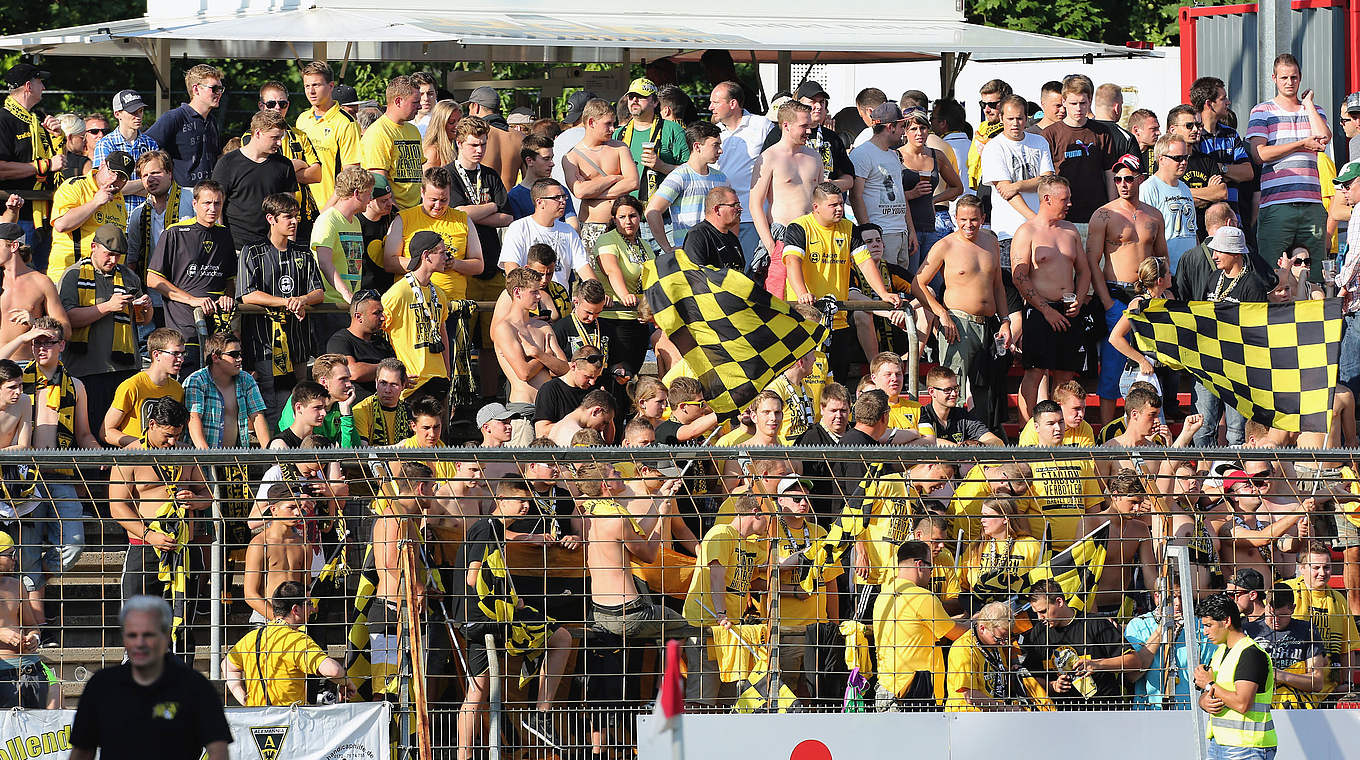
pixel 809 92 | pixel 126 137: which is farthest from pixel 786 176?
pixel 126 137

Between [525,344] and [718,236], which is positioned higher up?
[718,236]

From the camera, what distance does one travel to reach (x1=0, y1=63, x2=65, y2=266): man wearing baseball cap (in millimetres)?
14672

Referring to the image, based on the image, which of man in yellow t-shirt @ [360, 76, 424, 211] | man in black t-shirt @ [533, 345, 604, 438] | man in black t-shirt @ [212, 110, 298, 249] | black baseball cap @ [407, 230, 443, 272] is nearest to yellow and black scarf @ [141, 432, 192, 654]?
man in black t-shirt @ [533, 345, 604, 438]

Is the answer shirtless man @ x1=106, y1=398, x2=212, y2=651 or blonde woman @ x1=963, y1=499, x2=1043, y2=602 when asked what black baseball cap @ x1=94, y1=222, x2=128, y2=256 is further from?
blonde woman @ x1=963, y1=499, x2=1043, y2=602

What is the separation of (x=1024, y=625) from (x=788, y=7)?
37.8ft

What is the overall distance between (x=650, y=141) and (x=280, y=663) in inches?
257

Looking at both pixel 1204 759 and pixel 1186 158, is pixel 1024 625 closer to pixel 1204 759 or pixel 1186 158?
pixel 1204 759

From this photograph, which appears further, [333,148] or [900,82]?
[900,82]

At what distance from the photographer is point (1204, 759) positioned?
902cm

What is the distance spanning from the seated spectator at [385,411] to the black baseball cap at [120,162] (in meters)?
2.60

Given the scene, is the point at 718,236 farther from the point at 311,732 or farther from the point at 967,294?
the point at 311,732

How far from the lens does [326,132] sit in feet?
48.4

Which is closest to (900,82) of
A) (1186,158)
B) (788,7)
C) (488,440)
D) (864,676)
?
(788,7)

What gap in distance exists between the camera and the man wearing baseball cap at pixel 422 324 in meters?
12.9
